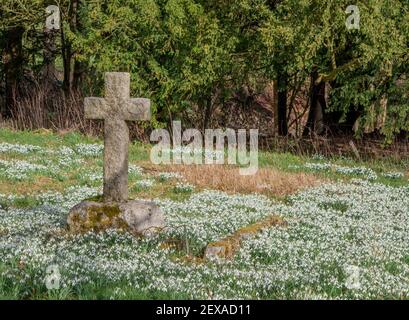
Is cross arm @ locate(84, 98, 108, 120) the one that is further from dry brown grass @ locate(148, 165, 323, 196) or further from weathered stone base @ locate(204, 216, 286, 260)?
dry brown grass @ locate(148, 165, 323, 196)

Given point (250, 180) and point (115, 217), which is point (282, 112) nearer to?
point (250, 180)

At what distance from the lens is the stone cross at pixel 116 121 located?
11125mm

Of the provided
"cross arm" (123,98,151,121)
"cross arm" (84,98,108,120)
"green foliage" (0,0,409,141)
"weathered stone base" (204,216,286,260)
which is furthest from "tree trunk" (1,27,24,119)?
"weathered stone base" (204,216,286,260)

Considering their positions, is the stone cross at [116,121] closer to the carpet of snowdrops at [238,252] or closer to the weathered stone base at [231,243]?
the carpet of snowdrops at [238,252]

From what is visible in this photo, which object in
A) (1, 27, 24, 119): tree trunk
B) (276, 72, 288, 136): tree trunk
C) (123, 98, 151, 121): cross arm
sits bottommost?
(276, 72, 288, 136): tree trunk

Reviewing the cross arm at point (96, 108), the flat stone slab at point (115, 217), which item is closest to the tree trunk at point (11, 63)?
the cross arm at point (96, 108)

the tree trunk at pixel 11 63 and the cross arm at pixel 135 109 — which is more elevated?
the tree trunk at pixel 11 63

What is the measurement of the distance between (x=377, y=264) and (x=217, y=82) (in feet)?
61.4

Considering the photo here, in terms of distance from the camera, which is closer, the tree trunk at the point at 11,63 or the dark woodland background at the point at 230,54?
the dark woodland background at the point at 230,54

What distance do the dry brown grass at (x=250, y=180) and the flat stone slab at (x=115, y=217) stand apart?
4.91 m

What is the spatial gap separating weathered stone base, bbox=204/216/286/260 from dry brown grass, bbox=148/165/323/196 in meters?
4.21

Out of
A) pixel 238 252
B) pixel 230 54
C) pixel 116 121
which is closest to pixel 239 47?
pixel 230 54

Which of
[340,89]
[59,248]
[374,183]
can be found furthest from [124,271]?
[340,89]

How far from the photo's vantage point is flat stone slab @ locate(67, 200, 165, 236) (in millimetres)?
10594
